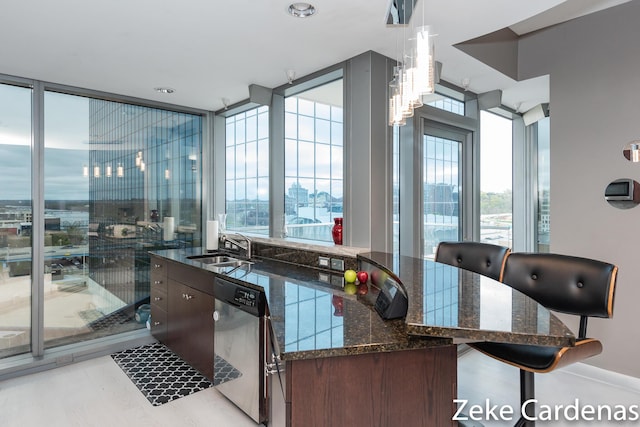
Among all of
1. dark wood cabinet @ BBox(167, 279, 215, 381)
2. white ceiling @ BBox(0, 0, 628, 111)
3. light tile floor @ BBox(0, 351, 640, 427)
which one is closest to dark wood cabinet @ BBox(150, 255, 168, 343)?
dark wood cabinet @ BBox(167, 279, 215, 381)

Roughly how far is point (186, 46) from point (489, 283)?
2.40m

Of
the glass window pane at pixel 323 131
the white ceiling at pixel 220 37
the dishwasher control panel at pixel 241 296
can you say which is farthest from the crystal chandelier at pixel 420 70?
the glass window pane at pixel 323 131

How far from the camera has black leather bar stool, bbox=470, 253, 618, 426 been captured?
1558 millimetres

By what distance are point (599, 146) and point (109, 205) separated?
4346 mm

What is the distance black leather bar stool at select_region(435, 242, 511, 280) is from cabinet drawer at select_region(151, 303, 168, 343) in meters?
2.55

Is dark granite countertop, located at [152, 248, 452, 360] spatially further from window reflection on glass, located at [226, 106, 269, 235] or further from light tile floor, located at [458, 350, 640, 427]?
window reflection on glass, located at [226, 106, 269, 235]

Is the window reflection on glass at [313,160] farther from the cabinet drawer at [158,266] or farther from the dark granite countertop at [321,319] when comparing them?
the cabinet drawer at [158,266]

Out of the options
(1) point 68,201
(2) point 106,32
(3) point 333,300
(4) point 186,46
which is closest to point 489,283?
(3) point 333,300

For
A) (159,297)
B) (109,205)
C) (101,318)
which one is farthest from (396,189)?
(101,318)

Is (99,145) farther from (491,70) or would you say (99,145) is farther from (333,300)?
(491,70)

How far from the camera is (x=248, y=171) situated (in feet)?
14.0

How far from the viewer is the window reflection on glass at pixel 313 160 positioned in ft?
11.1

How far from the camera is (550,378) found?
9.64 feet

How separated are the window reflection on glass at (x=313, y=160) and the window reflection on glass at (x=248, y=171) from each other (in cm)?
36
